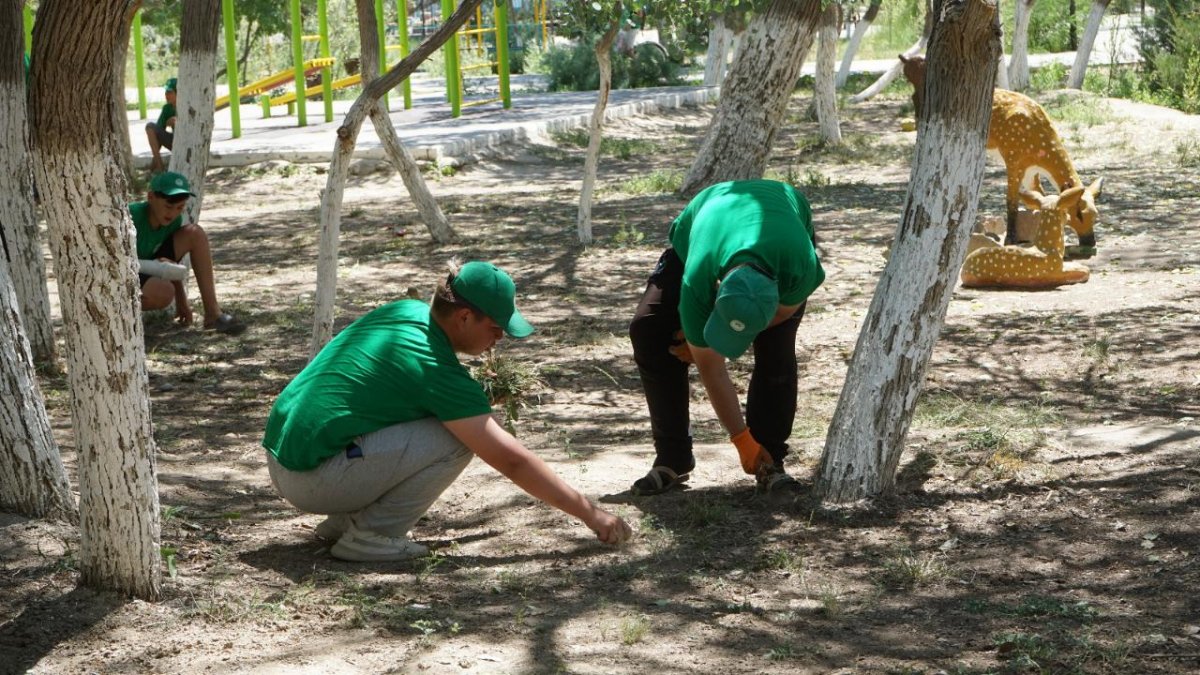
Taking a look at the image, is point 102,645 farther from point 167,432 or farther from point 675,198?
point 675,198

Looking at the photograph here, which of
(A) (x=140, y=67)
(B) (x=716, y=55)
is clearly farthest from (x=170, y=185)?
(B) (x=716, y=55)

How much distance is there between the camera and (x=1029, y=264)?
325 inches

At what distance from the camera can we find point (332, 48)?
91.6 ft

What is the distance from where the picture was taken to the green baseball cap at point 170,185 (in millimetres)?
7059

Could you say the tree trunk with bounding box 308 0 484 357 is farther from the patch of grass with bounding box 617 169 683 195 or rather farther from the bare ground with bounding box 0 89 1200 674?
the patch of grass with bounding box 617 169 683 195

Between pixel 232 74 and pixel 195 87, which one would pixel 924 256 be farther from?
pixel 232 74

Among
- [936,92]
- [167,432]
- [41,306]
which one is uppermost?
[936,92]

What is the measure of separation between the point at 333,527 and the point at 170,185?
3518 millimetres

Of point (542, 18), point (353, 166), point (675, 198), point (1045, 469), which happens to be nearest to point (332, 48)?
point (542, 18)

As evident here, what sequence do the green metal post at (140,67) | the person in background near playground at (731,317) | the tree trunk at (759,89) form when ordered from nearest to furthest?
the person in background near playground at (731,317), the tree trunk at (759,89), the green metal post at (140,67)

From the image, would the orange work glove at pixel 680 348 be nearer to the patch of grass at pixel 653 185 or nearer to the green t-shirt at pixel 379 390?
the green t-shirt at pixel 379 390

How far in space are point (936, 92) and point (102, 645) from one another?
9.44 feet

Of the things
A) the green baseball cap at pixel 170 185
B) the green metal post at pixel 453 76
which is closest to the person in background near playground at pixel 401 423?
the green baseball cap at pixel 170 185

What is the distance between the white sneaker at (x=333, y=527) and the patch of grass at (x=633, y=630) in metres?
1.01
